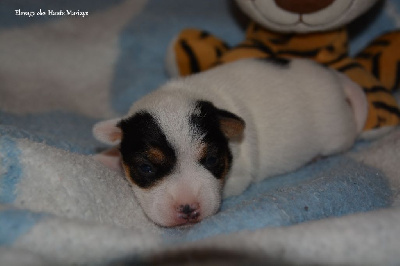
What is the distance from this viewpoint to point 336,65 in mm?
3666

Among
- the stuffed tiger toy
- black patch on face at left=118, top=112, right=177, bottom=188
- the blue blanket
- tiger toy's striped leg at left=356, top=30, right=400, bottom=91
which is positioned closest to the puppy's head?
black patch on face at left=118, top=112, right=177, bottom=188

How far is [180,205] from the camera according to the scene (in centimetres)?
236

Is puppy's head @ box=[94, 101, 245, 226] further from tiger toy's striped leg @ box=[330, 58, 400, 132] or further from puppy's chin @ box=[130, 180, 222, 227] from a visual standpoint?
tiger toy's striped leg @ box=[330, 58, 400, 132]

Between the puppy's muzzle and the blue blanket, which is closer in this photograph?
the blue blanket

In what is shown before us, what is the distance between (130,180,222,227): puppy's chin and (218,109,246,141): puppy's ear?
0.37m

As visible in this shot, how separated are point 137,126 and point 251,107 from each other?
814 millimetres

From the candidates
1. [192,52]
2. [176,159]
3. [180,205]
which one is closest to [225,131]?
[176,159]

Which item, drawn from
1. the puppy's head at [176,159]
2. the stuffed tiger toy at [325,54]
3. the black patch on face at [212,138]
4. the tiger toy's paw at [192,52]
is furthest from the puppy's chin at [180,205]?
the tiger toy's paw at [192,52]

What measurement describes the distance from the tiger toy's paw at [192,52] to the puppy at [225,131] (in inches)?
23.1

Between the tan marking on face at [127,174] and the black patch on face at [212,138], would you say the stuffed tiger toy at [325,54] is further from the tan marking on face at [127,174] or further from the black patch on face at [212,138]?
the tan marking on face at [127,174]

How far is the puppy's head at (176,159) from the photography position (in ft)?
7.86

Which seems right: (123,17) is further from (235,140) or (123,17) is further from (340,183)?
(340,183)

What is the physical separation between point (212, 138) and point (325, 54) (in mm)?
1463

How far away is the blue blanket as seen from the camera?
1857 mm
